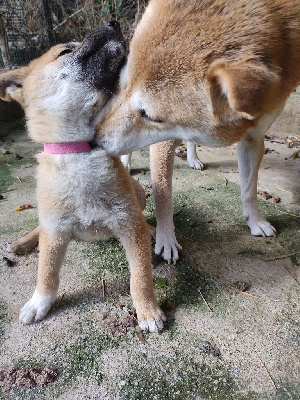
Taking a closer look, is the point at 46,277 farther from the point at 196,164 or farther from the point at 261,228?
the point at 196,164

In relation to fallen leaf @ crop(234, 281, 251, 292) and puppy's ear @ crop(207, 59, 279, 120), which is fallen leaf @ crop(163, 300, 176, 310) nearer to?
fallen leaf @ crop(234, 281, 251, 292)

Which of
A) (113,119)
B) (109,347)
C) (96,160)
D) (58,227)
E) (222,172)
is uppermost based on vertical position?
(113,119)

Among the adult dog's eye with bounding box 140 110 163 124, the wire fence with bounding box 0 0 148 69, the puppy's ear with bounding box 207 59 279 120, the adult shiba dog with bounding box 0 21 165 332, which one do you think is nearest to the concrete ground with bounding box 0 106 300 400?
the adult shiba dog with bounding box 0 21 165 332

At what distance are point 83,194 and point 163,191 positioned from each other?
856mm

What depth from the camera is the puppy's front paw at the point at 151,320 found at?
68.5 inches

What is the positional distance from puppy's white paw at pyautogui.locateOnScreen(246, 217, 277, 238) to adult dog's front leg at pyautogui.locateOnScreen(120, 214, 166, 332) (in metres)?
1.14

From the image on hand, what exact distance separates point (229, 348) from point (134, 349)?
47 centimetres

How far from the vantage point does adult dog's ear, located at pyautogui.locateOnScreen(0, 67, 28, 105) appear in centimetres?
183

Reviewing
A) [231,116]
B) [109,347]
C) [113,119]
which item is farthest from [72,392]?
[231,116]

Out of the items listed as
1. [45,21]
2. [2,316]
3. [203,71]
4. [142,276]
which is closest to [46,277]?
[2,316]

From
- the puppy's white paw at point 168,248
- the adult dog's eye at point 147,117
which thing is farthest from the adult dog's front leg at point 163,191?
the adult dog's eye at point 147,117

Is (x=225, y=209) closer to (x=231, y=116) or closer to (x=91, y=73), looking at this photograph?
(x=231, y=116)

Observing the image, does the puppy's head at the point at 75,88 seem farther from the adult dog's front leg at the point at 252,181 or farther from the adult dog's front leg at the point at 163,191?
the adult dog's front leg at the point at 252,181

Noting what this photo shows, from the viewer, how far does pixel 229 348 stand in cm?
166
